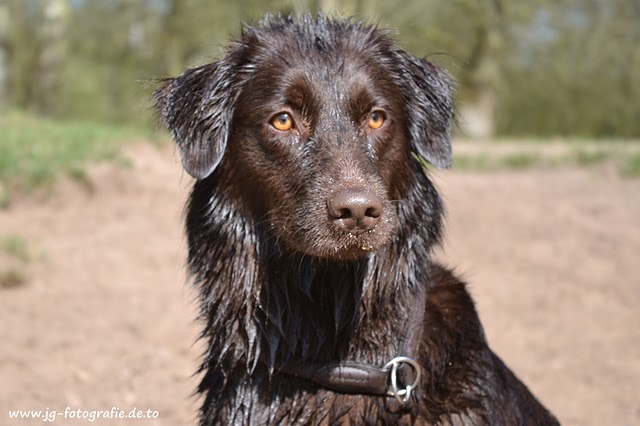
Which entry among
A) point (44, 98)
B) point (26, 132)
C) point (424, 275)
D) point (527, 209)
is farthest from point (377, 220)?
point (44, 98)

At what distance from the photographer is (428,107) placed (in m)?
3.50

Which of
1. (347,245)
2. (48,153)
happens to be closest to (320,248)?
(347,245)

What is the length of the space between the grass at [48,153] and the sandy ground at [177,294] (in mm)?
184

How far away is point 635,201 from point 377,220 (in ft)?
23.8

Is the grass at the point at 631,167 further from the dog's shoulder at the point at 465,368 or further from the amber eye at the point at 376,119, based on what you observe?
the amber eye at the point at 376,119

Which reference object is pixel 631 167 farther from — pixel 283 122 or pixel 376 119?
pixel 283 122

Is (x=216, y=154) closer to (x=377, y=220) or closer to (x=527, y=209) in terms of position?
(x=377, y=220)

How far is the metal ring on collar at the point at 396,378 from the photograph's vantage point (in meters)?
2.98

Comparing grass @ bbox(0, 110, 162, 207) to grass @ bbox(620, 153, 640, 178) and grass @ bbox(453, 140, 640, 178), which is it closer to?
grass @ bbox(453, 140, 640, 178)

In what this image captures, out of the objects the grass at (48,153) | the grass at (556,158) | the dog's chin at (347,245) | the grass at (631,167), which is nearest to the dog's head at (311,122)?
the dog's chin at (347,245)

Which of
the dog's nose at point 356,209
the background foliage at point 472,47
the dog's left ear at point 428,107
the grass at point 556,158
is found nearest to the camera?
the dog's nose at point 356,209

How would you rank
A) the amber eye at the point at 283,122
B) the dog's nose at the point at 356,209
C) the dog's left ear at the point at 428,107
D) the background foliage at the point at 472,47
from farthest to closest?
the background foliage at the point at 472,47, the dog's left ear at the point at 428,107, the amber eye at the point at 283,122, the dog's nose at the point at 356,209

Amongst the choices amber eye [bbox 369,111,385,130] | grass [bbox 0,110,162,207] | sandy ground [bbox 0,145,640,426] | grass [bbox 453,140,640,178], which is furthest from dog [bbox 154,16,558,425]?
grass [bbox 453,140,640,178]

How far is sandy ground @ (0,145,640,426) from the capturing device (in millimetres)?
5461
